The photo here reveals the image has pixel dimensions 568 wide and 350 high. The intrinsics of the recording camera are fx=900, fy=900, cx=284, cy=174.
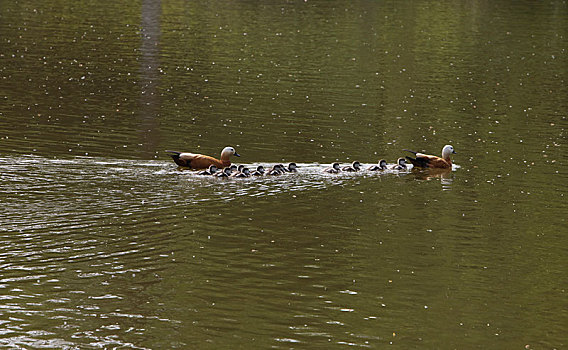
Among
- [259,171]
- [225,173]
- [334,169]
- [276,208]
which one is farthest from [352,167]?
[276,208]

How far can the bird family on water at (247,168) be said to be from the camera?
74.2ft

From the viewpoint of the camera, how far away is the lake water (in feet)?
46.3

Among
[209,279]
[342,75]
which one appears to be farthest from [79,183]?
[342,75]

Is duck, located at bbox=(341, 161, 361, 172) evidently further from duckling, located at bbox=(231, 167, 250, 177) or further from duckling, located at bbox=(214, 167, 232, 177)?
duckling, located at bbox=(214, 167, 232, 177)

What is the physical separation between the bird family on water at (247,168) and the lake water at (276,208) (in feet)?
1.22

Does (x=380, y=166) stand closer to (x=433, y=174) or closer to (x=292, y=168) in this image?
(x=433, y=174)

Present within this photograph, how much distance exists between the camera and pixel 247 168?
75.7 ft

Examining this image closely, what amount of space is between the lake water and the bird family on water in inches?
14.6

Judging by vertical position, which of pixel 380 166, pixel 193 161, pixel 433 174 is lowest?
pixel 433 174

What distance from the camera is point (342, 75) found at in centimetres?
4238

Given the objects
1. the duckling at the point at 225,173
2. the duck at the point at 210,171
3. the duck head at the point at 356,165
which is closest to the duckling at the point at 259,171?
the duckling at the point at 225,173

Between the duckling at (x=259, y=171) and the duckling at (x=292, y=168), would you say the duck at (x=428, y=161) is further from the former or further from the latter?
the duckling at (x=259, y=171)

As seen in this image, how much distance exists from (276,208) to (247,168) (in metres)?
3.06

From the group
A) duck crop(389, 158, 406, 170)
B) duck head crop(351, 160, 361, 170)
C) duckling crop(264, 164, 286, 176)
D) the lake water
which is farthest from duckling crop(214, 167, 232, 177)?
duck crop(389, 158, 406, 170)
